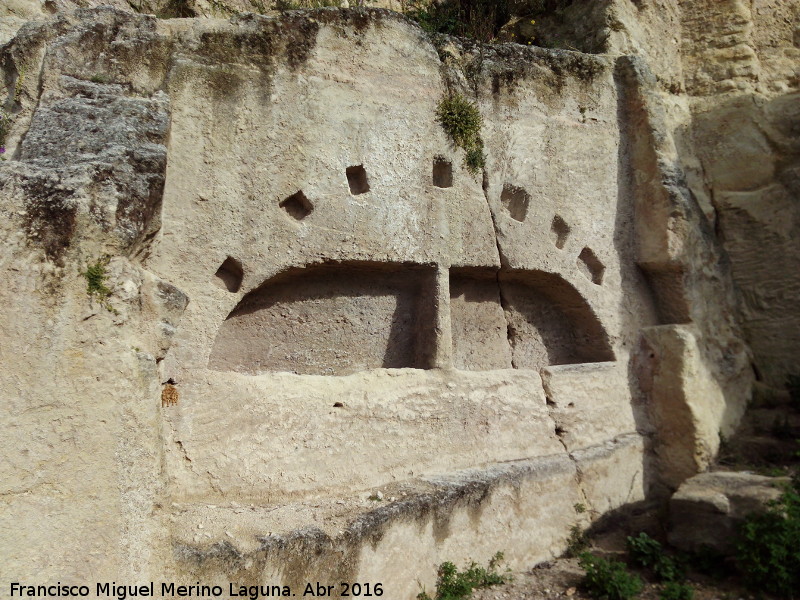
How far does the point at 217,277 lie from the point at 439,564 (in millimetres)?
2275

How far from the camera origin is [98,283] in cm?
271

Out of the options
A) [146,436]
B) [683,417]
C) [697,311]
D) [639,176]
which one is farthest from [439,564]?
[639,176]

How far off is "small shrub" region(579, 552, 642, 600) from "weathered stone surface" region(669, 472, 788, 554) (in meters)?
0.57

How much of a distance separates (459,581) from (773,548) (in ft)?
6.64

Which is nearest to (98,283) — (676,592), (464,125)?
(464,125)

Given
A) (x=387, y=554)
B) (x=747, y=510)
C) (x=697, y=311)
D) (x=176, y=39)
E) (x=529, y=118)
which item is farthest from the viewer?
(x=697, y=311)

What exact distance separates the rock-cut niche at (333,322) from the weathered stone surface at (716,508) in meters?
2.16

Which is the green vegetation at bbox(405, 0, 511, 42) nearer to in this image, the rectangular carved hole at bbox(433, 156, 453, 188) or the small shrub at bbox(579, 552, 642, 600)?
the rectangular carved hole at bbox(433, 156, 453, 188)

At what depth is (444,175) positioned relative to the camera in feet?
15.7

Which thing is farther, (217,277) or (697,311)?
(697,311)

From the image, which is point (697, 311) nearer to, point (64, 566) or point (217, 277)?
point (217, 277)

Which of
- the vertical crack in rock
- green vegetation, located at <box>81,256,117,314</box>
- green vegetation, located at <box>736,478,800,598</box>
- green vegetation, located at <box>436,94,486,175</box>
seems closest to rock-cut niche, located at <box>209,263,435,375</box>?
the vertical crack in rock

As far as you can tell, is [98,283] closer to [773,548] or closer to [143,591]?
[143,591]

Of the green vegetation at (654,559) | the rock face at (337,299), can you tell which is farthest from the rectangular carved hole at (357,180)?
the green vegetation at (654,559)
